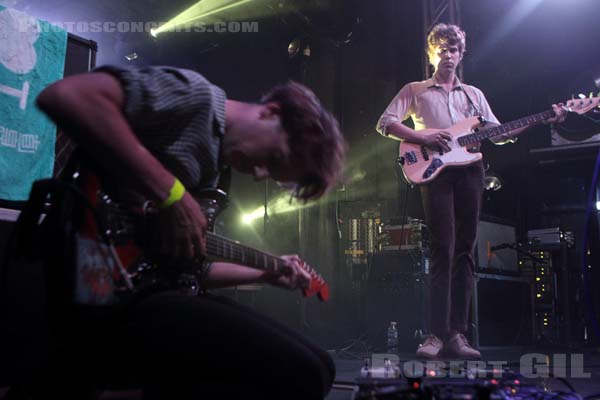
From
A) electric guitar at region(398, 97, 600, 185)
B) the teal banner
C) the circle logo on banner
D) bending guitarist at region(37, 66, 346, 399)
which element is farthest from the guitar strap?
the circle logo on banner

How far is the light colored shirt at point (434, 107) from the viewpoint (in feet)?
13.2

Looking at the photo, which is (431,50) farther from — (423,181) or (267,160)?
(267,160)

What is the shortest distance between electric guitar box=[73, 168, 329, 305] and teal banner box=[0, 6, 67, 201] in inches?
56.4

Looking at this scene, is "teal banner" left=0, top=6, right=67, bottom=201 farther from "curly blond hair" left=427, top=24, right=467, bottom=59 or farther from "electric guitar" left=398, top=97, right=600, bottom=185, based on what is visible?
"curly blond hair" left=427, top=24, right=467, bottom=59

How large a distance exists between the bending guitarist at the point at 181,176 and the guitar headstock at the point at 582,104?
11.2 feet

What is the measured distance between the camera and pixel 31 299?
7.29ft

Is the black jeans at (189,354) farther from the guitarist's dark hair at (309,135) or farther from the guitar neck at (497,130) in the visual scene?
the guitar neck at (497,130)

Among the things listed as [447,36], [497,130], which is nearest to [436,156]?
[497,130]

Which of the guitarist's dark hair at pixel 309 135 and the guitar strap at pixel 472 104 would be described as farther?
the guitar strap at pixel 472 104

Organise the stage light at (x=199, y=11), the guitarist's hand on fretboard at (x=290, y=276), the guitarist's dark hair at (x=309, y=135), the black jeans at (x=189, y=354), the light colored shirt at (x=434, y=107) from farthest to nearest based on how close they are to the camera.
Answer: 1. the stage light at (x=199, y=11)
2. the light colored shirt at (x=434, y=107)
3. the guitarist's hand on fretboard at (x=290, y=276)
4. the guitarist's dark hair at (x=309, y=135)
5. the black jeans at (x=189, y=354)

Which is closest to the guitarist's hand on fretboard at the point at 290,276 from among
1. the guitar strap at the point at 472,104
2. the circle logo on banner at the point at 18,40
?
the circle logo on banner at the point at 18,40

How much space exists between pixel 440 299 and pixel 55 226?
293 centimetres

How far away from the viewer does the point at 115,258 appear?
1.39 m

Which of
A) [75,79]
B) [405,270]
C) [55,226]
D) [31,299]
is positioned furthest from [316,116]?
[405,270]
